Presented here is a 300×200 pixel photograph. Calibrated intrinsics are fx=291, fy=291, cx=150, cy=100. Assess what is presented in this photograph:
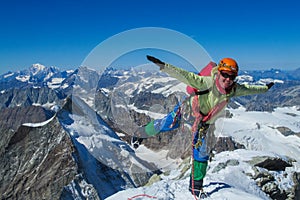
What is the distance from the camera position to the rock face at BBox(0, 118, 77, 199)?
41344 millimetres

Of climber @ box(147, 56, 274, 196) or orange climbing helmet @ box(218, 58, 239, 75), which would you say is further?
orange climbing helmet @ box(218, 58, 239, 75)

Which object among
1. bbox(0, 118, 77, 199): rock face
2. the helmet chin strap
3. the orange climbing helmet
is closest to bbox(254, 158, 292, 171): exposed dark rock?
the helmet chin strap

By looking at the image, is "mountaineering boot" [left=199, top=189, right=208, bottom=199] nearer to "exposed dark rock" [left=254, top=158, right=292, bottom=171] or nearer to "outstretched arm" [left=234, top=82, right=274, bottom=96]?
"outstretched arm" [left=234, top=82, right=274, bottom=96]

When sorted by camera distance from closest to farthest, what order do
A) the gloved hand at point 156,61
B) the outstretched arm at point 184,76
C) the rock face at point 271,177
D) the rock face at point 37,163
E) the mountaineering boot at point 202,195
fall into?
the gloved hand at point 156,61, the outstretched arm at point 184,76, the mountaineering boot at point 202,195, the rock face at point 271,177, the rock face at point 37,163

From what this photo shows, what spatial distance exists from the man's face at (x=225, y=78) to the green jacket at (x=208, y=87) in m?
0.17

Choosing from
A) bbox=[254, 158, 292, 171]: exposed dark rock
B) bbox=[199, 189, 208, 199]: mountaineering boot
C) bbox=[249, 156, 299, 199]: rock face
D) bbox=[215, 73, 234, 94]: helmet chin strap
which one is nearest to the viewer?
bbox=[215, 73, 234, 94]: helmet chin strap

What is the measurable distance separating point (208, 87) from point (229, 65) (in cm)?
84

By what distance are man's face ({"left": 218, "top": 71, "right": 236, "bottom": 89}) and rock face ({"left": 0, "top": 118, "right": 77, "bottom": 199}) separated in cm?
3680

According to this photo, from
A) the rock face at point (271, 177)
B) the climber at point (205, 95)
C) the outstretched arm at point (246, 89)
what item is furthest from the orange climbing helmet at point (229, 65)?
the rock face at point (271, 177)

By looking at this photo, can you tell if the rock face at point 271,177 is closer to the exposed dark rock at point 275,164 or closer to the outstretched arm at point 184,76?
the exposed dark rock at point 275,164

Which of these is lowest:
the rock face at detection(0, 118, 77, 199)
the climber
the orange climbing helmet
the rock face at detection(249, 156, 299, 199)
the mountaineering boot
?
the rock face at detection(0, 118, 77, 199)

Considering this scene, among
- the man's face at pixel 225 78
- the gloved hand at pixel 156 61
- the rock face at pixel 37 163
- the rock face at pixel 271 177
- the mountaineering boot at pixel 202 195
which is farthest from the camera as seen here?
the rock face at pixel 37 163

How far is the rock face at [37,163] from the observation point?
41344mm

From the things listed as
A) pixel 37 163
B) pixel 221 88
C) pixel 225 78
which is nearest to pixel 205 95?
pixel 221 88
